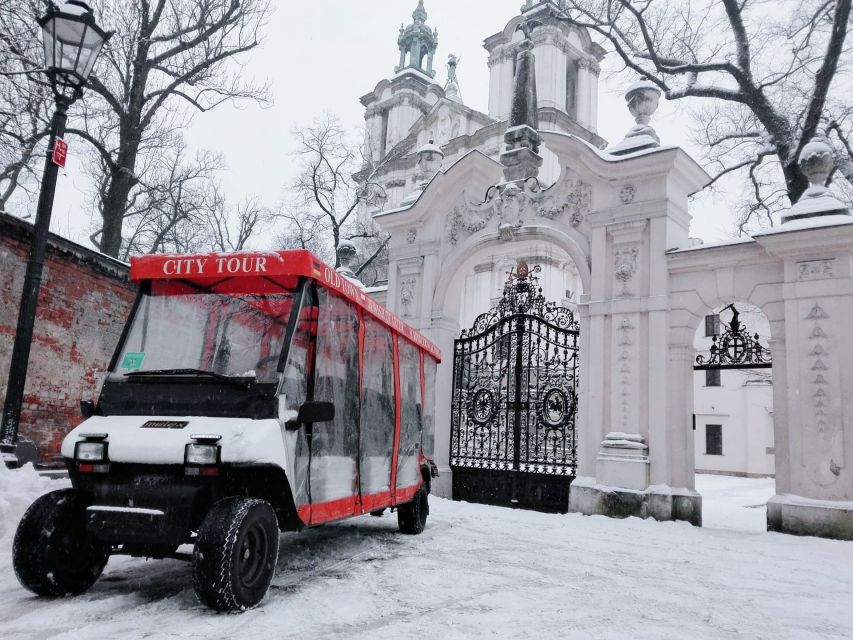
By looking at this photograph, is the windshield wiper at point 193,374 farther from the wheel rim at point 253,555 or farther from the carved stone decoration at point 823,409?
the carved stone decoration at point 823,409

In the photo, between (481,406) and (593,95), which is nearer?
(481,406)

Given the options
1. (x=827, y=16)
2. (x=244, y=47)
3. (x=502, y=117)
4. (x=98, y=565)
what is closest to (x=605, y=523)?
(x=98, y=565)

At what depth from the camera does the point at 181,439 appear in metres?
4.26

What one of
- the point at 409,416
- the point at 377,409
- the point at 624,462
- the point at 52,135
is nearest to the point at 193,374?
the point at 377,409

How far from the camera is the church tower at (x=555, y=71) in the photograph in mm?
37000

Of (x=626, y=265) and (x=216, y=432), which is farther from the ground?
(x=626, y=265)

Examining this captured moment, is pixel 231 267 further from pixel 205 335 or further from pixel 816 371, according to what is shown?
pixel 816 371

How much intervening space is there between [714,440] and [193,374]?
2724cm

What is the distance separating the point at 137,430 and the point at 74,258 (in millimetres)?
7578

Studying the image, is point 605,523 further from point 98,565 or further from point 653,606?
point 98,565

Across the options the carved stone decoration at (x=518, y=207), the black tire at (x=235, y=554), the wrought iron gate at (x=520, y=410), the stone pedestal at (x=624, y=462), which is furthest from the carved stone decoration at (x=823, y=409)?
the black tire at (x=235, y=554)

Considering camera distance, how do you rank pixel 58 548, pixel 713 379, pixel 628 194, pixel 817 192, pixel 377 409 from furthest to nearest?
pixel 713 379
pixel 628 194
pixel 817 192
pixel 377 409
pixel 58 548

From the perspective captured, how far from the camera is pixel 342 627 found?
4070 millimetres

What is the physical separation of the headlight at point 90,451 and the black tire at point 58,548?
1.11 feet
